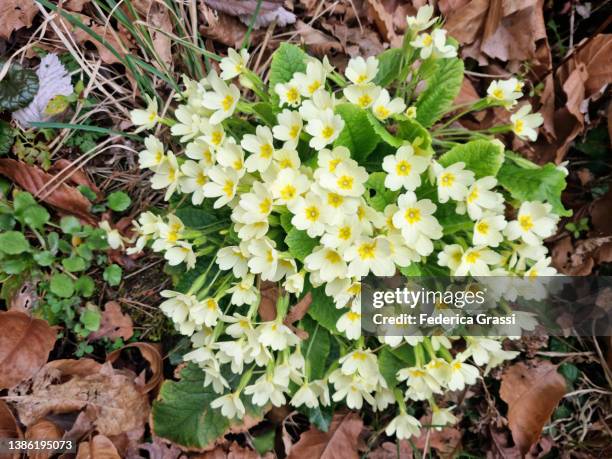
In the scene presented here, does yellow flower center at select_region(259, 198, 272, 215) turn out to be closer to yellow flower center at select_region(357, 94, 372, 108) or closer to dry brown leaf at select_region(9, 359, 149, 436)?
yellow flower center at select_region(357, 94, 372, 108)

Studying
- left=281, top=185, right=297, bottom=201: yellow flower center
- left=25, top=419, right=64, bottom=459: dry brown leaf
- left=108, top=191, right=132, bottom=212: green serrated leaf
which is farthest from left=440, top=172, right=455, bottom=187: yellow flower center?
left=25, top=419, right=64, bottom=459: dry brown leaf

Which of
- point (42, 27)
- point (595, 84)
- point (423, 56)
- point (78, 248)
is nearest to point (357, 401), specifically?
point (423, 56)

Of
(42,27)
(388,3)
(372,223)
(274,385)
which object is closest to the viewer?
(372,223)

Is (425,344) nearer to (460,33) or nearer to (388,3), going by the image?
(460,33)

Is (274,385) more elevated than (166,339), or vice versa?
(274,385)

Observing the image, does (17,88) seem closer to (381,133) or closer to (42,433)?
(42,433)

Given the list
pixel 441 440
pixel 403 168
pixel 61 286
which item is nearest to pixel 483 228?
pixel 403 168

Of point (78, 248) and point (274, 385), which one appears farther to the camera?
point (78, 248)
